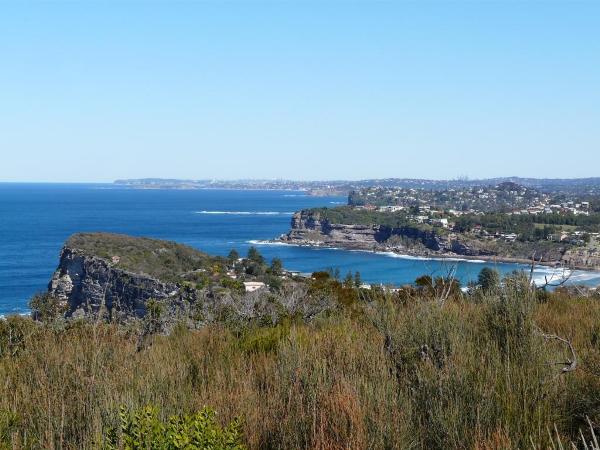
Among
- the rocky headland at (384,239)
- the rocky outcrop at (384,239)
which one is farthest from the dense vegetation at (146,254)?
the rocky outcrop at (384,239)

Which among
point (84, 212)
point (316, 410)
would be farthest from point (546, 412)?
point (84, 212)

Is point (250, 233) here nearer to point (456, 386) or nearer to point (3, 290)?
point (3, 290)

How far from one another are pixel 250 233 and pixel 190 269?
54372 mm

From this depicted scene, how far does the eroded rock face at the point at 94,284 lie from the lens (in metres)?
28.8

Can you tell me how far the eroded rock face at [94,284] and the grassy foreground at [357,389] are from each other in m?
24.1

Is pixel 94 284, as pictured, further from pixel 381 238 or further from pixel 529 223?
pixel 529 223

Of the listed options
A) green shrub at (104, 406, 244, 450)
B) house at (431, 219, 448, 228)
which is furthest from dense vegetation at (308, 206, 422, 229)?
green shrub at (104, 406, 244, 450)

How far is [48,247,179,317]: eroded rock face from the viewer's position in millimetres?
28828

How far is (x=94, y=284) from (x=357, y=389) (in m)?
31.9

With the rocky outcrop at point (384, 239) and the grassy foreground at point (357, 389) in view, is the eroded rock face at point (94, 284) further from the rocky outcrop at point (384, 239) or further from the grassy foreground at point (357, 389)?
the rocky outcrop at point (384, 239)

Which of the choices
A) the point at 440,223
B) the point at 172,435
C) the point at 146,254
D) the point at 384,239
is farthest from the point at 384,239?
the point at 172,435

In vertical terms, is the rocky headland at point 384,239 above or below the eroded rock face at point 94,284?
below

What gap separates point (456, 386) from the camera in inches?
141

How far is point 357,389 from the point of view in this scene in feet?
11.5
